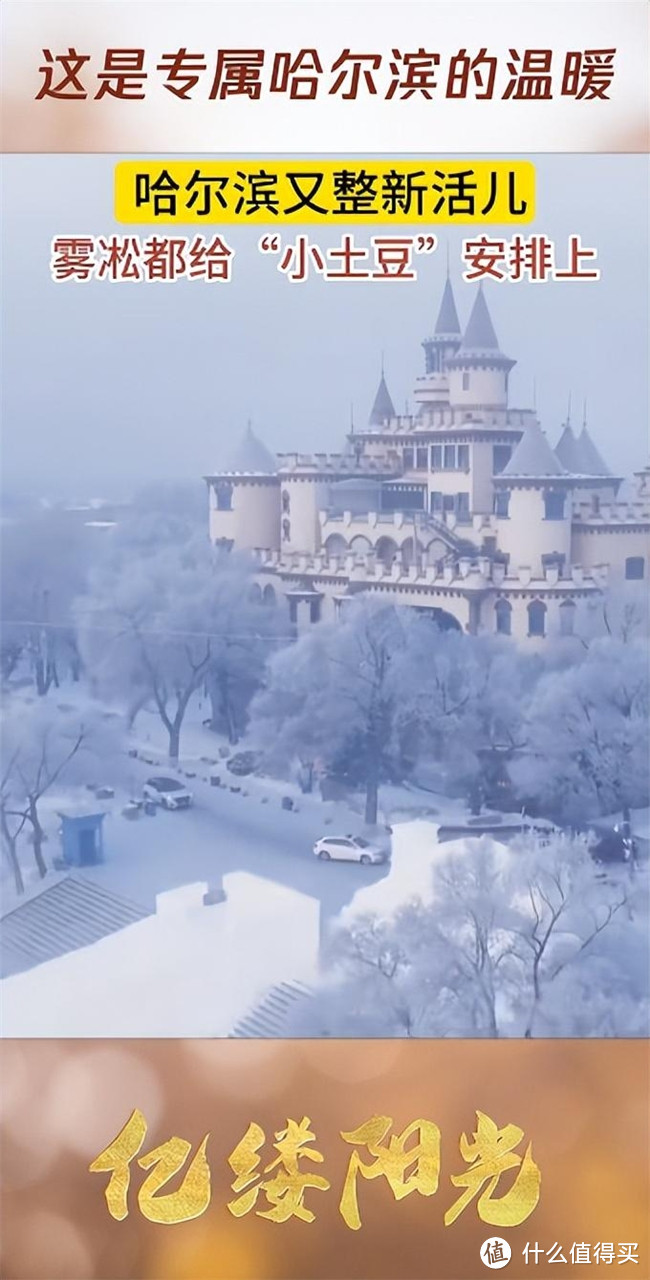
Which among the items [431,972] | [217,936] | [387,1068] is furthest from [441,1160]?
[217,936]

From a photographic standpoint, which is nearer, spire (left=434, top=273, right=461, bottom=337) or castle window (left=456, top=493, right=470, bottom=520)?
spire (left=434, top=273, right=461, bottom=337)

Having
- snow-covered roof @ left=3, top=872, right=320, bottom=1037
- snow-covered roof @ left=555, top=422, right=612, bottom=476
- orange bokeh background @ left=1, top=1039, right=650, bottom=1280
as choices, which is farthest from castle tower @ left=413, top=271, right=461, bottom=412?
orange bokeh background @ left=1, top=1039, right=650, bottom=1280

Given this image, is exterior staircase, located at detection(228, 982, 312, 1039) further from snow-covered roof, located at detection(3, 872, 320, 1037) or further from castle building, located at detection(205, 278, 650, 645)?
castle building, located at detection(205, 278, 650, 645)

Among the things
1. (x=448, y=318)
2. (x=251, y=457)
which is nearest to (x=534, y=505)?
(x=448, y=318)

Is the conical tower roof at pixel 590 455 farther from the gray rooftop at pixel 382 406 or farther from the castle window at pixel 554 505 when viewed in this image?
the gray rooftop at pixel 382 406

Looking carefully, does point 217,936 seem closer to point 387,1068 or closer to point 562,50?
point 387,1068

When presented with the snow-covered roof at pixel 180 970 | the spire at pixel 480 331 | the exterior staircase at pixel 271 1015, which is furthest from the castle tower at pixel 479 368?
the exterior staircase at pixel 271 1015

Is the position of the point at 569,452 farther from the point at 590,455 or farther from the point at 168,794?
the point at 168,794
